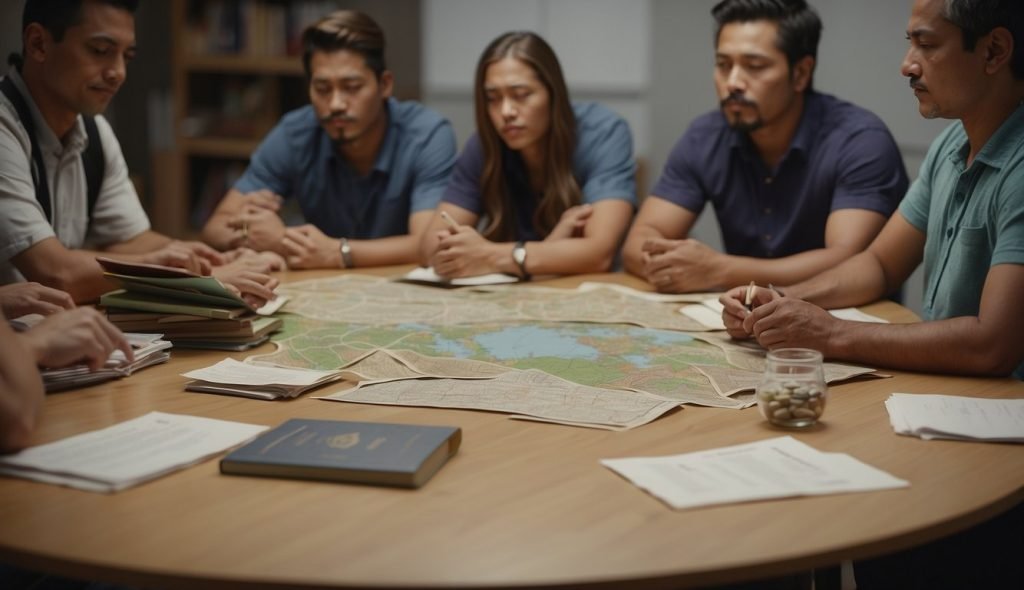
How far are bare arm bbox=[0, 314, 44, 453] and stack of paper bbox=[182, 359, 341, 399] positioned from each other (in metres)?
0.33

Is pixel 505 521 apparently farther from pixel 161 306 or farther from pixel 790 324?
pixel 161 306

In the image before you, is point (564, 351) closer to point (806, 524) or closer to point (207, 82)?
point (806, 524)

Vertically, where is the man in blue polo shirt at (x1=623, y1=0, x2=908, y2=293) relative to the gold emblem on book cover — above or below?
above

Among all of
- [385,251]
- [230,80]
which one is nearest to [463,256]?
[385,251]

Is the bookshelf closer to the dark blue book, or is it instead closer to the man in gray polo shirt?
the man in gray polo shirt

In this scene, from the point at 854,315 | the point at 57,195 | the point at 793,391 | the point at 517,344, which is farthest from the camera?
the point at 57,195

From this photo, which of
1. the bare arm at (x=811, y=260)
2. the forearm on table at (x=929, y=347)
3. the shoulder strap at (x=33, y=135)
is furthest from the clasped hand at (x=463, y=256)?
the forearm on table at (x=929, y=347)

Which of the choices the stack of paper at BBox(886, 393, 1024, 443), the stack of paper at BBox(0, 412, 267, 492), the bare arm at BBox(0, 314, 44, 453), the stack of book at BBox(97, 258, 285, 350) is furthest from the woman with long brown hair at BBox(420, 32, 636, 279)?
the bare arm at BBox(0, 314, 44, 453)

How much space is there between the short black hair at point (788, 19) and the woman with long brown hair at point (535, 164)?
51cm

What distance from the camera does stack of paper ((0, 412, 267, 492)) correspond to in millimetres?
1223

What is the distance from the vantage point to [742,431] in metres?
1.45

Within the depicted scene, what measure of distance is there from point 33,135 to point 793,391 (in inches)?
77.2

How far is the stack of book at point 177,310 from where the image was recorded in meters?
1.87

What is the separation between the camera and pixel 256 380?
1.64 m
